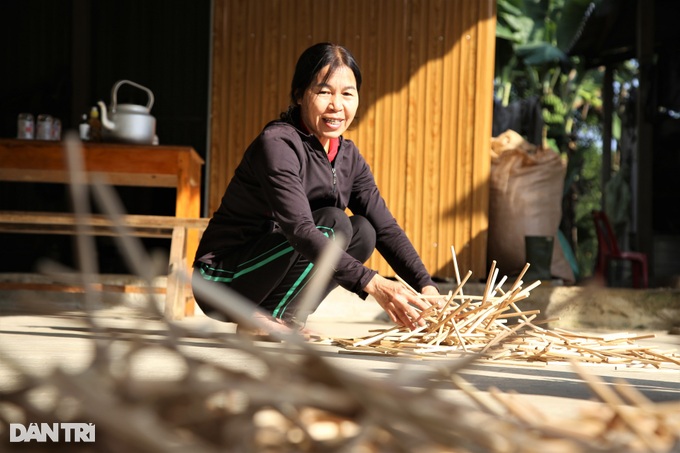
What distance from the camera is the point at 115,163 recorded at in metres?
4.87

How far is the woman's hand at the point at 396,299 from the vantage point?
2367mm

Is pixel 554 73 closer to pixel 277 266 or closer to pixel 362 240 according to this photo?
pixel 362 240

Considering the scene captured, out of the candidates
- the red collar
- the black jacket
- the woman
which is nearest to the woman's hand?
the black jacket

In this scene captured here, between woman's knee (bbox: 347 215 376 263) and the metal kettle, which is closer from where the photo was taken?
woman's knee (bbox: 347 215 376 263)

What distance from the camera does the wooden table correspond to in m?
4.83

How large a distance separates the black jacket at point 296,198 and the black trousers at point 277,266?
6cm

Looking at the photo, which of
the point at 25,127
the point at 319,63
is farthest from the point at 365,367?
the point at 25,127

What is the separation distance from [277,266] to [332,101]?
589 mm

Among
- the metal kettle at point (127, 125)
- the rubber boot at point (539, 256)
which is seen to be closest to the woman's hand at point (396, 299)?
the metal kettle at point (127, 125)

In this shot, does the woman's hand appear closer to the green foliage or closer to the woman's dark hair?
the woman's dark hair

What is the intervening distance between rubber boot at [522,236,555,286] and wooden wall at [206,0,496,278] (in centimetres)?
30

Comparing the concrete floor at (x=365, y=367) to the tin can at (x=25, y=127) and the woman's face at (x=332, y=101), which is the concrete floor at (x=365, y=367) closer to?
the woman's face at (x=332, y=101)

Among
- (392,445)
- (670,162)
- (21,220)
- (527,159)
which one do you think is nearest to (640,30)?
(670,162)

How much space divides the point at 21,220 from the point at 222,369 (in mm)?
4068
